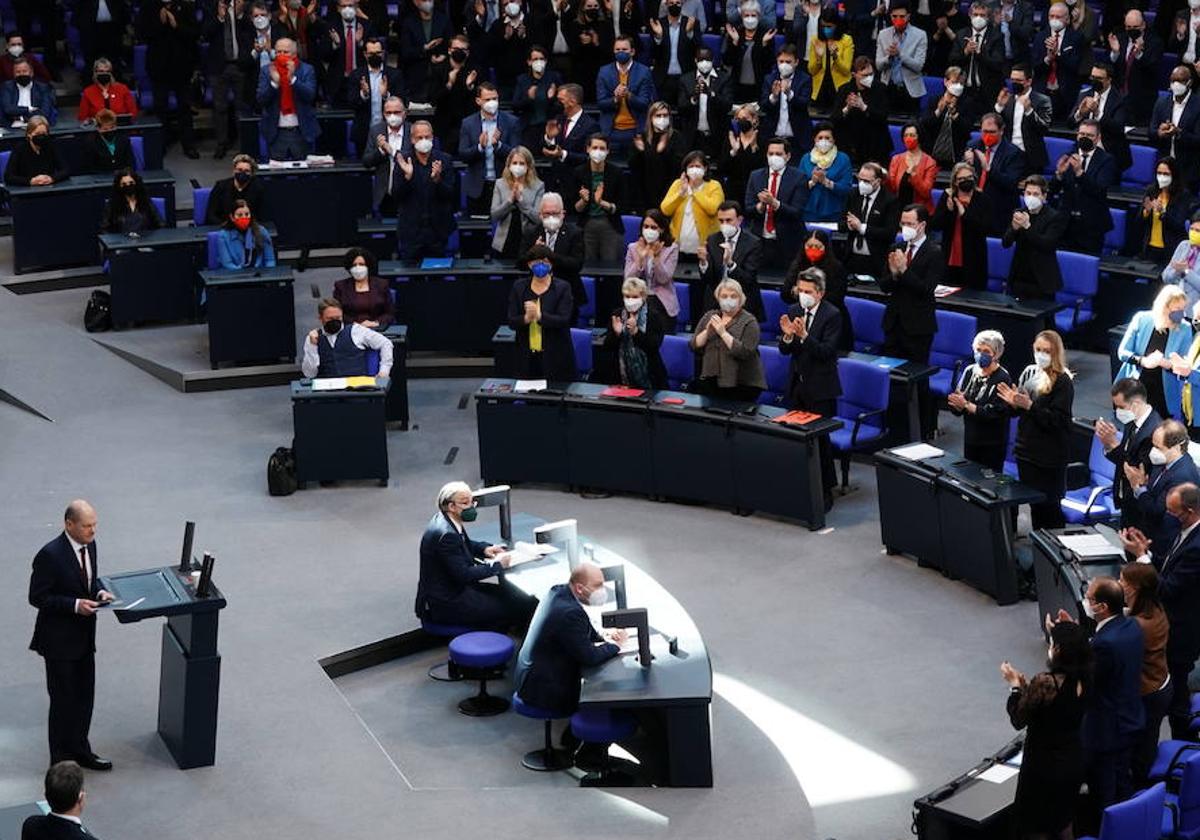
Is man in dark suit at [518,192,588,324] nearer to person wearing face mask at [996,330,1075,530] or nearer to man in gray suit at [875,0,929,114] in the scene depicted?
person wearing face mask at [996,330,1075,530]

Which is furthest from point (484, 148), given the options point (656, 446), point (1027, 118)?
point (1027, 118)

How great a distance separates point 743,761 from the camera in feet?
37.0

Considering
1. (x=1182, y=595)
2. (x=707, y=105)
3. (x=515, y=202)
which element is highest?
(x=707, y=105)

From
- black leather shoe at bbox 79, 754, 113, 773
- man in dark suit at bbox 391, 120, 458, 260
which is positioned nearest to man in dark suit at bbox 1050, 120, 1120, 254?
man in dark suit at bbox 391, 120, 458, 260

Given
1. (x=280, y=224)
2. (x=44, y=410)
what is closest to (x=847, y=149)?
(x=280, y=224)

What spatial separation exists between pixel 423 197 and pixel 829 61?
16.7 feet

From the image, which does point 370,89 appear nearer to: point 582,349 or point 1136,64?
point 582,349

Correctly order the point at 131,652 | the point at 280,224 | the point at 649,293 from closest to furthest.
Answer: the point at 131,652, the point at 649,293, the point at 280,224

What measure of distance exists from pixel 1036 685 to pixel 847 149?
11.6 meters

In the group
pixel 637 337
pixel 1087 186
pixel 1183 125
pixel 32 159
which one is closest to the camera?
pixel 637 337

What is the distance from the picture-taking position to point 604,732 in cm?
1092

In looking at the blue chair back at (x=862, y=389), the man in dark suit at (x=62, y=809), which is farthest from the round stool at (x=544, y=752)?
the blue chair back at (x=862, y=389)

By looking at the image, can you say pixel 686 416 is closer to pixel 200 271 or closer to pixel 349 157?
pixel 200 271

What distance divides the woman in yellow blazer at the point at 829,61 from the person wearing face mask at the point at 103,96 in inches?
284
